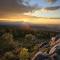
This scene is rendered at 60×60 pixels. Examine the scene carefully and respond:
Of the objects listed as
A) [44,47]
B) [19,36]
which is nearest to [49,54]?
[44,47]

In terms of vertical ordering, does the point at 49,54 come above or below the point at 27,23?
below

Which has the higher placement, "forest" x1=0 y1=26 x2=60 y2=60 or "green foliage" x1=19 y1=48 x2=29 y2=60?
"forest" x1=0 y1=26 x2=60 y2=60

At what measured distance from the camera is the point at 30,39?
290cm

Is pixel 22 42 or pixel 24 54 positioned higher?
pixel 22 42

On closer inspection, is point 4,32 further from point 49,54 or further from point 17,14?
point 49,54

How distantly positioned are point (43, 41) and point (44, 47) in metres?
0.05

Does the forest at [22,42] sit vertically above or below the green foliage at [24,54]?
above

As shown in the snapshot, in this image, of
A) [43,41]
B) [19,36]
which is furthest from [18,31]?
[43,41]

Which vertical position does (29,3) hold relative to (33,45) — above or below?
above

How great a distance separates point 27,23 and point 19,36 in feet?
0.43

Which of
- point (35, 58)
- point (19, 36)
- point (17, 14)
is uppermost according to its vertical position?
→ point (17, 14)

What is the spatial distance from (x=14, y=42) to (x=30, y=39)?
140 mm

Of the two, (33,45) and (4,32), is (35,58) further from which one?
(4,32)

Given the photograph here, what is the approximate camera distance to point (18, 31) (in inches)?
115
